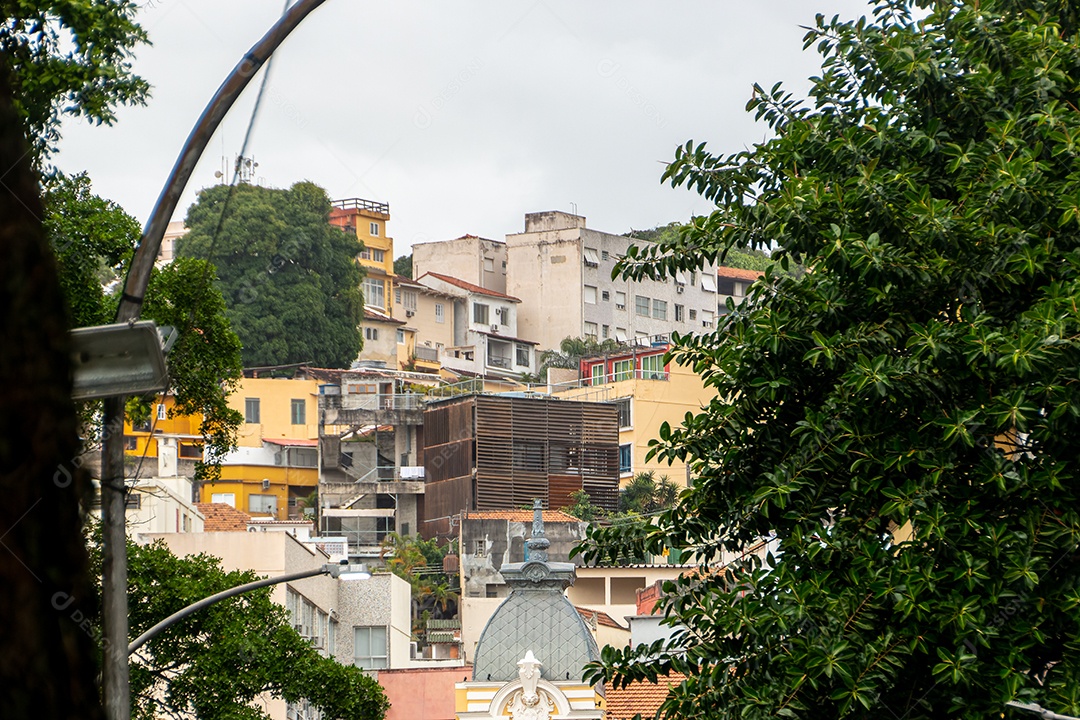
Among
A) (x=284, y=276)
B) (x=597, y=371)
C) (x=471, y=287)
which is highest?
(x=471, y=287)

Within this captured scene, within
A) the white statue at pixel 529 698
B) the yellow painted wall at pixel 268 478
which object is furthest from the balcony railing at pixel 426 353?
the white statue at pixel 529 698

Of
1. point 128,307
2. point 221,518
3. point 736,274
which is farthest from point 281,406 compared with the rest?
point 128,307

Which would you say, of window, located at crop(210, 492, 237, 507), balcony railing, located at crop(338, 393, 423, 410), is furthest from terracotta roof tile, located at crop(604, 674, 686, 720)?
window, located at crop(210, 492, 237, 507)

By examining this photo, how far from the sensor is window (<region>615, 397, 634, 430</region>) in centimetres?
8425

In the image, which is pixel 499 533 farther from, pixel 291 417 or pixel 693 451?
pixel 693 451

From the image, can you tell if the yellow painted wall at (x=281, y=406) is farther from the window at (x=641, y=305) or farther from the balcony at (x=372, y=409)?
the window at (x=641, y=305)

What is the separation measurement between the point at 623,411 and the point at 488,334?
83.4ft

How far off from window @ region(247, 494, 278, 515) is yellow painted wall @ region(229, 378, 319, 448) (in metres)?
4.62

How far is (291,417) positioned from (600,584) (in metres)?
41.5

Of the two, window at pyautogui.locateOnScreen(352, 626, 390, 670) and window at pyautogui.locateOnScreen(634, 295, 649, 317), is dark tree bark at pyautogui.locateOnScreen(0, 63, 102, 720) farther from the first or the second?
window at pyautogui.locateOnScreen(634, 295, 649, 317)

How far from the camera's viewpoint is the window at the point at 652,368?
86.6m

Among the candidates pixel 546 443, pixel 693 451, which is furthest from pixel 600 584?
pixel 693 451

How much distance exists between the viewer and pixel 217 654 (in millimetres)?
23781

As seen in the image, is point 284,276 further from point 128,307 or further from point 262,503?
point 128,307
